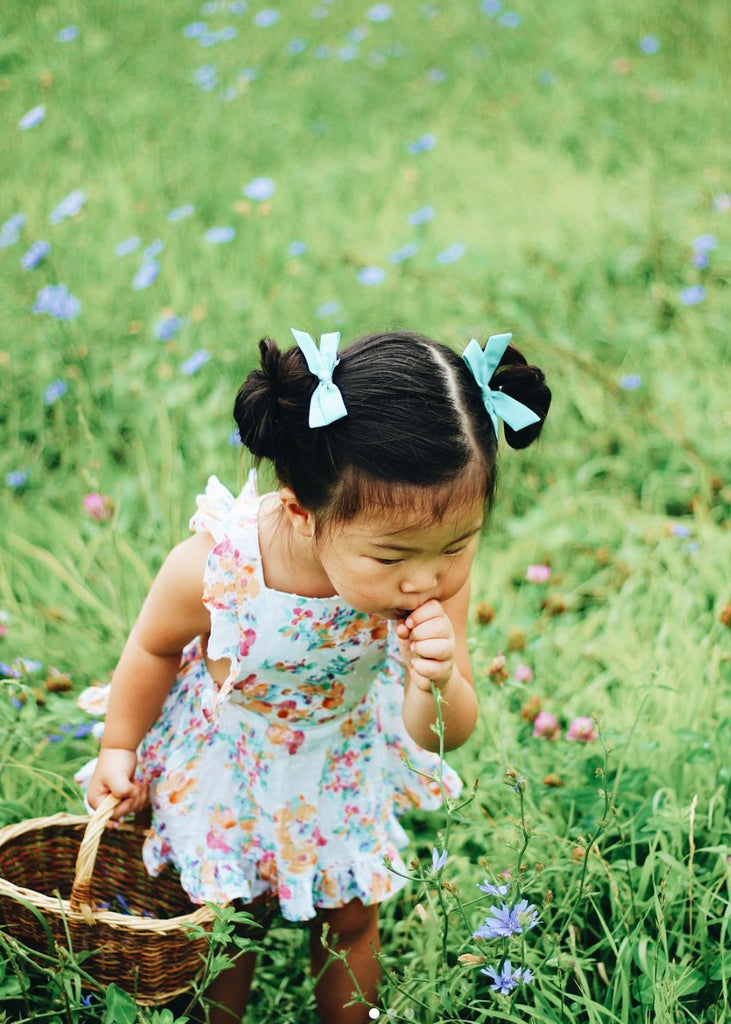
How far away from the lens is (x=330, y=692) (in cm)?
150

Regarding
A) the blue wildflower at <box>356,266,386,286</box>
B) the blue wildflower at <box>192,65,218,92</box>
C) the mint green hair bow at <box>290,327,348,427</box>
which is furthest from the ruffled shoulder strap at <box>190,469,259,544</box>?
the blue wildflower at <box>192,65,218,92</box>

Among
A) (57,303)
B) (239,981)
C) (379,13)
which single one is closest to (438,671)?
(239,981)

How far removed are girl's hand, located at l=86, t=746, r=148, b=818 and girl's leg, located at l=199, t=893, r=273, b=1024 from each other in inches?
8.8

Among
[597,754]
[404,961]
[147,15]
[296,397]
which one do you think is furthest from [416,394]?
[147,15]

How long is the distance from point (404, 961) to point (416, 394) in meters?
0.92

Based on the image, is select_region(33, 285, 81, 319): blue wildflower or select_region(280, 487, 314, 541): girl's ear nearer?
select_region(280, 487, 314, 541): girl's ear

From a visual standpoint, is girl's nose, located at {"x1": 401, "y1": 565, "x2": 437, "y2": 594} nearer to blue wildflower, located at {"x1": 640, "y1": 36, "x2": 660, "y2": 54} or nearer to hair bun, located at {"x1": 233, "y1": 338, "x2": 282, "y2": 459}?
hair bun, located at {"x1": 233, "y1": 338, "x2": 282, "y2": 459}

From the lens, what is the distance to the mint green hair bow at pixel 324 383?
122 centimetres

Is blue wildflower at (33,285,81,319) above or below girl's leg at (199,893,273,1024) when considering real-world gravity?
above

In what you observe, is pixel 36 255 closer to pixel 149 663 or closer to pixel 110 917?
pixel 149 663

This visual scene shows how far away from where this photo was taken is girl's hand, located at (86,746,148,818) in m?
1.50

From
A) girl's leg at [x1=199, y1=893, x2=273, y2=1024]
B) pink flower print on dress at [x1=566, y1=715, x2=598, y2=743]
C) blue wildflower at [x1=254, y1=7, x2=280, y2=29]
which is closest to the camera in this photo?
girl's leg at [x1=199, y1=893, x2=273, y2=1024]

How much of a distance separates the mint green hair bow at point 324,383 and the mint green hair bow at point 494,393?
17cm

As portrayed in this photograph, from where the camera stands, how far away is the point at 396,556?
1266 millimetres
